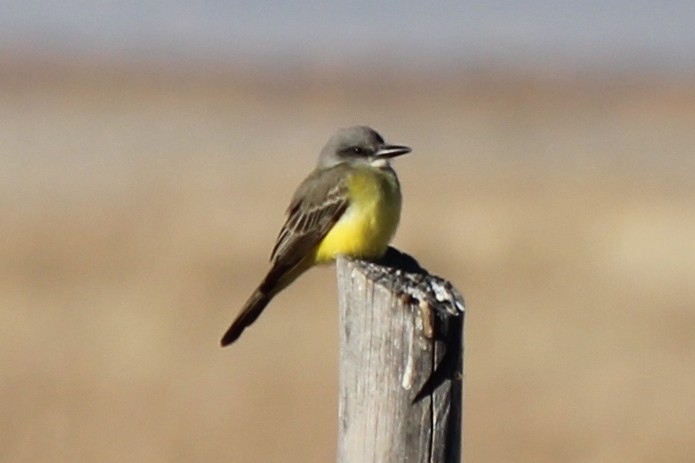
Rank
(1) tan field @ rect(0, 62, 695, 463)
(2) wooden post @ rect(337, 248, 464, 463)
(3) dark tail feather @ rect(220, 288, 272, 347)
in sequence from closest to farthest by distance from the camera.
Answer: (2) wooden post @ rect(337, 248, 464, 463) < (3) dark tail feather @ rect(220, 288, 272, 347) < (1) tan field @ rect(0, 62, 695, 463)

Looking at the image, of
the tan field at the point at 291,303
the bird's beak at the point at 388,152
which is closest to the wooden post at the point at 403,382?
the bird's beak at the point at 388,152

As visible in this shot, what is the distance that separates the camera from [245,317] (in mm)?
7652

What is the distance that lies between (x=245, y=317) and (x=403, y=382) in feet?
9.76

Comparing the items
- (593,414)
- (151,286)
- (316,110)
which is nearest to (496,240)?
(151,286)

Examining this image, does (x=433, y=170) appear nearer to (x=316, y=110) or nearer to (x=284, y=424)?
(x=284, y=424)

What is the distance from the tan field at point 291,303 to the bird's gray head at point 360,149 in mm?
3537

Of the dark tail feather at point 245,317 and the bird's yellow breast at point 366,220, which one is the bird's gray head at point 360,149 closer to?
the bird's yellow breast at point 366,220

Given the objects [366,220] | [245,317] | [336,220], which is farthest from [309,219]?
[245,317]

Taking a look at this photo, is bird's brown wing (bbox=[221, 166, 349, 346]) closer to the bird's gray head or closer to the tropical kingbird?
the tropical kingbird

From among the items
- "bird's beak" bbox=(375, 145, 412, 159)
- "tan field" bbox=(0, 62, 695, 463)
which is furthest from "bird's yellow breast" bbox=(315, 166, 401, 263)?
"tan field" bbox=(0, 62, 695, 463)

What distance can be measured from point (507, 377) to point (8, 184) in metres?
12.0

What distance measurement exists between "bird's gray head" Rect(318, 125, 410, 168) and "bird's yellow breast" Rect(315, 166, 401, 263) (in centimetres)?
22

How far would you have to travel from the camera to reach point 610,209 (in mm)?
19719

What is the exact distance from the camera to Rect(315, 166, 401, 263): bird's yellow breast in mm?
7883
